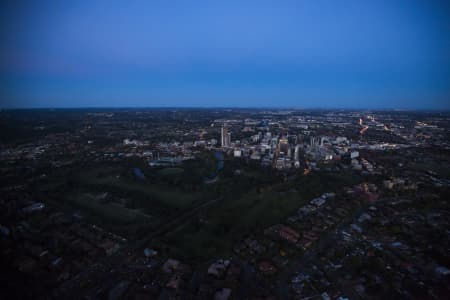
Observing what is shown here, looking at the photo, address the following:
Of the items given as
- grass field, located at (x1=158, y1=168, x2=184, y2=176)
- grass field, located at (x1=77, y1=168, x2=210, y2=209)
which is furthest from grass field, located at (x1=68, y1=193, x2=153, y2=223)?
grass field, located at (x1=158, y1=168, x2=184, y2=176)

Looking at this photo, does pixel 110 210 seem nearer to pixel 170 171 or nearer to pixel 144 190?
pixel 144 190

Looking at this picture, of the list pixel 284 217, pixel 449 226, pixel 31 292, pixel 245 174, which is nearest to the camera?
pixel 31 292

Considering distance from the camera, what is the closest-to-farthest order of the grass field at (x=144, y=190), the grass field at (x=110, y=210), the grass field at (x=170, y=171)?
the grass field at (x=110, y=210)
the grass field at (x=144, y=190)
the grass field at (x=170, y=171)

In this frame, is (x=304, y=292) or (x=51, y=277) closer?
(x=304, y=292)

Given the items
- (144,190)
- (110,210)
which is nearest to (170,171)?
(144,190)

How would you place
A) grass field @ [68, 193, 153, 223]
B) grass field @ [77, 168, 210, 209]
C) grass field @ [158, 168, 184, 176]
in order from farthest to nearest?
grass field @ [158, 168, 184, 176] → grass field @ [77, 168, 210, 209] → grass field @ [68, 193, 153, 223]

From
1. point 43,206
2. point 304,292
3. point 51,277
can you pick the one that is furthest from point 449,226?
point 43,206

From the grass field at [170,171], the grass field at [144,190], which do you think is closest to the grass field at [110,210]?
the grass field at [144,190]

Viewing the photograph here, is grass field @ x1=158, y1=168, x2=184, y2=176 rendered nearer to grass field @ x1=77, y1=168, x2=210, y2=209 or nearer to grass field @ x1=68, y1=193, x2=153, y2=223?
grass field @ x1=77, y1=168, x2=210, y2=209

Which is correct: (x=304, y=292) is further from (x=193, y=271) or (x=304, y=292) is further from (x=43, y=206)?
(x=43, y=206)

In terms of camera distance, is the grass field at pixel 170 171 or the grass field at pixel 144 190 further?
the grass field at pixel 170 171

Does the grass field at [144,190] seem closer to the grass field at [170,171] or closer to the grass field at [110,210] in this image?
the grass field at [110,210]
